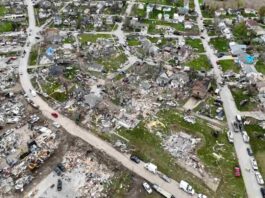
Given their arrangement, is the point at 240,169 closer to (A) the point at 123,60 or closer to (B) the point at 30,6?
(A) the point at 123,60

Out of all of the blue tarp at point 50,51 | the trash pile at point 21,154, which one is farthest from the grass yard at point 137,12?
the trash pile at point 21,154

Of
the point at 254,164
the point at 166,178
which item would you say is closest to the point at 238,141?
the point at 254,164

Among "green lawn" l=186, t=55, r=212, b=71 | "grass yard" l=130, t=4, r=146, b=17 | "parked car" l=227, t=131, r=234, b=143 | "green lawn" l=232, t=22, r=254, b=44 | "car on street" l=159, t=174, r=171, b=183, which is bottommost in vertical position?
"car on street" l=159, t=174, r=171, b=183

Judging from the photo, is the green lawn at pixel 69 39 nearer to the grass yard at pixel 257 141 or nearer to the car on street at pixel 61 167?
the car on street at pixel 61 167

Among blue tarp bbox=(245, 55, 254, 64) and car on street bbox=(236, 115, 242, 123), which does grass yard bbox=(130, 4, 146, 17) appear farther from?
car on street bbox=(236, 115, 242, 123)


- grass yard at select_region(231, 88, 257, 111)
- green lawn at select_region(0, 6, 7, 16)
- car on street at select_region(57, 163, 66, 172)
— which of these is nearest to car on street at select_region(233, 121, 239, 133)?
grass yard at select_region(231, 88, 257, 111)
